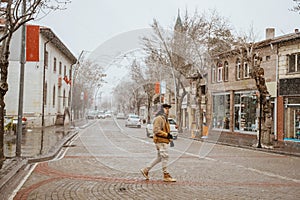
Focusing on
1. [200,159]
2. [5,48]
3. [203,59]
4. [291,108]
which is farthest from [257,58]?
[5,48]

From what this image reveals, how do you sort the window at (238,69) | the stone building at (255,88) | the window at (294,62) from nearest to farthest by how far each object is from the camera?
the window at (294,62)
the stone building at (255,88)
the window at (238,69)

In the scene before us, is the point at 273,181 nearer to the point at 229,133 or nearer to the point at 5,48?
the point at 5,48

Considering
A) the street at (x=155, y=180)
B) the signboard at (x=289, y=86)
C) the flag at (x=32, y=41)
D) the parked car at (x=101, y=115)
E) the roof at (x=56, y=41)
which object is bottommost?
the street at (x=155, y=180)

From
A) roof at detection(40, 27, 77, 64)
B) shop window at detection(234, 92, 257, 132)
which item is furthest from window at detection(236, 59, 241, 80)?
roof at detection(40, 27, 77, 64)

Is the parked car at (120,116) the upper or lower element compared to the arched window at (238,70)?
lower

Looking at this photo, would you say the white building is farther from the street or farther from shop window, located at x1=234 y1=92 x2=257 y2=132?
the street

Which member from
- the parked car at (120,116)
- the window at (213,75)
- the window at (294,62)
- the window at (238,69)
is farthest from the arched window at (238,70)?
the parked car at (120,116)

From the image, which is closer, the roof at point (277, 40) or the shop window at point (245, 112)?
the roof at point (277, 40)

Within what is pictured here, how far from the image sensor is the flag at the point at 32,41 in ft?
53.3

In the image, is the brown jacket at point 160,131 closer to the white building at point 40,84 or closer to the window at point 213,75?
the white building at point 40,84

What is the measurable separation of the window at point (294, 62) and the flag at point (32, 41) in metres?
18.3

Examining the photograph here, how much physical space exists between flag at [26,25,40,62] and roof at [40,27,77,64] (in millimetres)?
22612

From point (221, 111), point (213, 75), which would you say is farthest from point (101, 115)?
point (221, 111)

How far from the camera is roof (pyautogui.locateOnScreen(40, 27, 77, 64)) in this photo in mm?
38713
